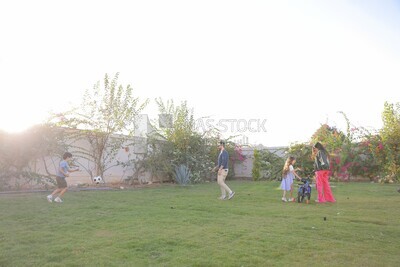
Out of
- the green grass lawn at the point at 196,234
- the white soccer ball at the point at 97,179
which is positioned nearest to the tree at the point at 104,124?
the white soccer ball at the point at 97,179

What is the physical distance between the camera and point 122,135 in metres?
16.0

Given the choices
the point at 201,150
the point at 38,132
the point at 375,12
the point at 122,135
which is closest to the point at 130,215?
the point at 375,12

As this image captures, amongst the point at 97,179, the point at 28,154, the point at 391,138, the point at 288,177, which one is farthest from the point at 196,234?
the point at 391,138

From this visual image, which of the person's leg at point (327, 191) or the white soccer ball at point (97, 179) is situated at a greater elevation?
the white soccer ball at point (97, 179)

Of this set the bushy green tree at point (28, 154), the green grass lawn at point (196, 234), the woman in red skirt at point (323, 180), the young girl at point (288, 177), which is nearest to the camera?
the green grass lawn at point (196, 234)

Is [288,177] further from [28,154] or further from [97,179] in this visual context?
[28,154]

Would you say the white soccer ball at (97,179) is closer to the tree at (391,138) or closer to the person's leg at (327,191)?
the person's leg at (327,191)

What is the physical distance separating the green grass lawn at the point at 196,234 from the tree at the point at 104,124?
5.58 m

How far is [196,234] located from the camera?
565cm

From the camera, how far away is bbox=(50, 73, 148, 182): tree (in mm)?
14406

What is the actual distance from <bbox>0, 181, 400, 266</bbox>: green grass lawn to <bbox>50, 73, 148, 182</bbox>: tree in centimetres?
558

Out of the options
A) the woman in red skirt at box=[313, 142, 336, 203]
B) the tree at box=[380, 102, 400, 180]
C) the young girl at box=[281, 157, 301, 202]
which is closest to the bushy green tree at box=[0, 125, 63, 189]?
the young girl at box=[281, 157, 301, 202]

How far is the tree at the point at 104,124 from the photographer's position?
47.3ft

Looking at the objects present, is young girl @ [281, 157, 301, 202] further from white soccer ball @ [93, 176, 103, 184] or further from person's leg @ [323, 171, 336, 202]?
white soccer ball @ [93, 176, 103, 184]
